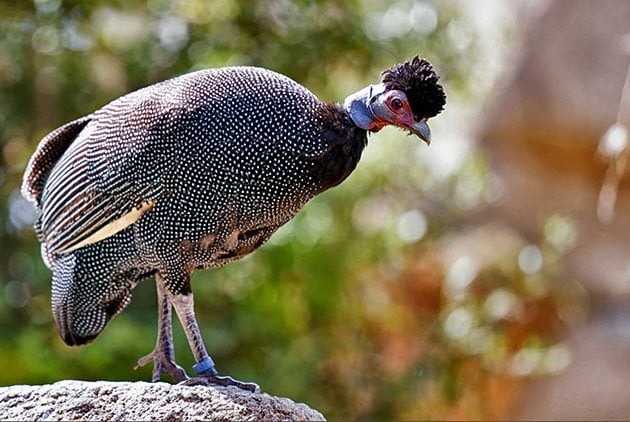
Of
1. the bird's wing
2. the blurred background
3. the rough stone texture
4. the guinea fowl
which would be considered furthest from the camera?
the blurred background

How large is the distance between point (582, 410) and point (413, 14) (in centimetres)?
295

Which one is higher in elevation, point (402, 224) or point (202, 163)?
point (402, 224)

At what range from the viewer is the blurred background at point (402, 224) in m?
7.35

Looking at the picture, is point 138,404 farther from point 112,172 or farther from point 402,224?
point 402,224

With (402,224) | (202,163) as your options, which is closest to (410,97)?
(202,163)

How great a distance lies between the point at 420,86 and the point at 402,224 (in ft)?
16.6

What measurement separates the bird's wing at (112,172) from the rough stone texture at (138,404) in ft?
1.91

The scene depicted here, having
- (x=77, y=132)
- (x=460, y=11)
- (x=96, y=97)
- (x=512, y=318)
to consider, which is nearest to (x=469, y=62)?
(x=460, y=11)

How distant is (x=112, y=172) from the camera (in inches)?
153

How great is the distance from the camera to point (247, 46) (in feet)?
24.9

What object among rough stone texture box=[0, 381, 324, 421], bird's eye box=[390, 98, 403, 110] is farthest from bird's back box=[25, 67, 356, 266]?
rough stone texture box=[0, 381, 324, 421]

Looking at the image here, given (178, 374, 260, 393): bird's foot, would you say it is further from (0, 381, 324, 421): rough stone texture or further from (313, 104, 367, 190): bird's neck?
(313, 104, 367, 190): bird's neck

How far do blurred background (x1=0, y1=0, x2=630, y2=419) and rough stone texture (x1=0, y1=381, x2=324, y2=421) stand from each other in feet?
10.3

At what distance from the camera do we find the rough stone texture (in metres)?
3.48
